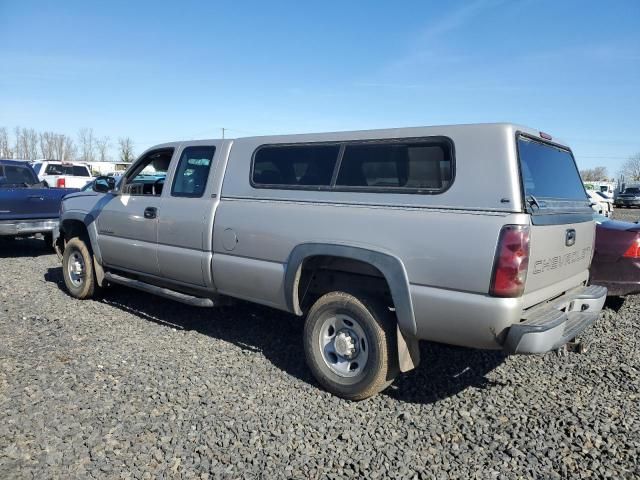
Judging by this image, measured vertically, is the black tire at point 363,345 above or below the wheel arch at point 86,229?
below

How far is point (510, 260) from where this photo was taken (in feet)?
9.48

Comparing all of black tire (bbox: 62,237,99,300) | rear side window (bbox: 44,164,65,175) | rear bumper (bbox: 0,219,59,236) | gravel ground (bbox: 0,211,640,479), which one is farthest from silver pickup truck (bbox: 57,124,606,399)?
rear side window (bbox: 44,164,65,175)

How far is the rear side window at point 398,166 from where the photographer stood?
3.30 m

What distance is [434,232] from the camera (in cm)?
313

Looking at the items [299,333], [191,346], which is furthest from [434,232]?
[191,346]

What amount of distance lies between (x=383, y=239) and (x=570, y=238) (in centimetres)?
144

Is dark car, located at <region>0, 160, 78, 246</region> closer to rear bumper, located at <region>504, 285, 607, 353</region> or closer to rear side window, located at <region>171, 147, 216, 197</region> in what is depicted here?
rear side window, located at <region>171, 147, 216, 197</region>

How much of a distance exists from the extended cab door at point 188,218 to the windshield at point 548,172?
2718 millimetres

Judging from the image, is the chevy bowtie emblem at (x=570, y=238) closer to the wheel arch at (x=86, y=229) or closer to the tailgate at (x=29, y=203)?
the wheel arch at (x=86, y=229)

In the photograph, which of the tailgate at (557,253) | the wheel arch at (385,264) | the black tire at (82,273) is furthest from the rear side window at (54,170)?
the tailgate at (557,253)

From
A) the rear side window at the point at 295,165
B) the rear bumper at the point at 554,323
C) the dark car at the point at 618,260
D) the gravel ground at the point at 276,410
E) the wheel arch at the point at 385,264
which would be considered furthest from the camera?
the dark car at the point at 618,260

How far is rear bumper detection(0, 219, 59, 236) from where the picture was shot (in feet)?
28.8

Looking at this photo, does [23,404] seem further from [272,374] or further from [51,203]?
[51,203]

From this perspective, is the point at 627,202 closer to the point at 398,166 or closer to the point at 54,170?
the point at 54,170
